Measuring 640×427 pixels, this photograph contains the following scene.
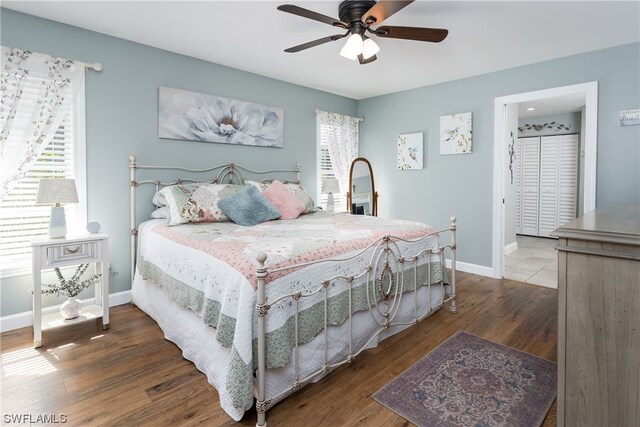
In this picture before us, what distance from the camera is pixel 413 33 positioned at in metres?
2.41

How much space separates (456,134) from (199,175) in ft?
10.6

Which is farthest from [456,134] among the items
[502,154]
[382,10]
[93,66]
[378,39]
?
[93,66]

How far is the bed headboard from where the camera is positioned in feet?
10.8

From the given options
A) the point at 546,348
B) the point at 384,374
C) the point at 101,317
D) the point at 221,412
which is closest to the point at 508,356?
the point at 546,348

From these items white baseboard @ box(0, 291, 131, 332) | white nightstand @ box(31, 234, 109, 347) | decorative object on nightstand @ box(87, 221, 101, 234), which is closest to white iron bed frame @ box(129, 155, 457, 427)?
decorative object on nightstand @ box(87, 221, 101, 234)

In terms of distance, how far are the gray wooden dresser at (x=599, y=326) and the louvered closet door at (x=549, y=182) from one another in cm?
625

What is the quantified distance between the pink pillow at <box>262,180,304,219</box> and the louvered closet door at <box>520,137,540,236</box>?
5.36m

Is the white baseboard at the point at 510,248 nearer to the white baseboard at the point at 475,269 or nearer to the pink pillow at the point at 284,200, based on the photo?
the white baseboard at the point at 475,269

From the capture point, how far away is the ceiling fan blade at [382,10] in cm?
199

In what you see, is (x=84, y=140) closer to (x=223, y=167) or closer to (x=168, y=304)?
(x=223, y=167)

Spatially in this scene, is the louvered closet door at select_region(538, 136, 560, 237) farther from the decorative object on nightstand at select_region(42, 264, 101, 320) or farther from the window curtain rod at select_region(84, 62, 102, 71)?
the decorative object on nightstand at select_region(42, 264, 101, 320)

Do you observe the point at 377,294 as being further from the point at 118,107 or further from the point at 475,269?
the point at 118,107

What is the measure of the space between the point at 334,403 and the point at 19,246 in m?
2.75

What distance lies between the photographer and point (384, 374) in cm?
216
